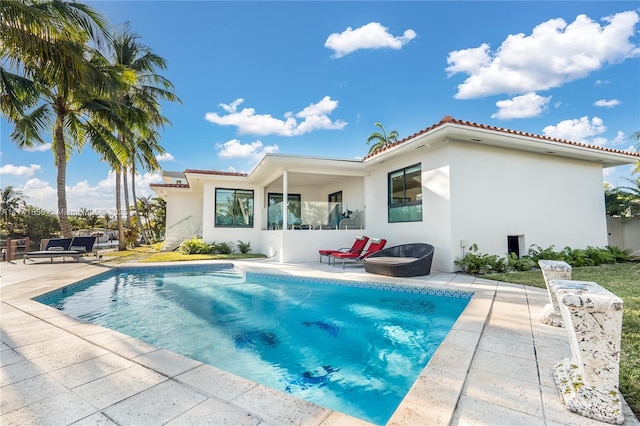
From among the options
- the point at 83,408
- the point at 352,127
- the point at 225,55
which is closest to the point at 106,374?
the point at 83,408

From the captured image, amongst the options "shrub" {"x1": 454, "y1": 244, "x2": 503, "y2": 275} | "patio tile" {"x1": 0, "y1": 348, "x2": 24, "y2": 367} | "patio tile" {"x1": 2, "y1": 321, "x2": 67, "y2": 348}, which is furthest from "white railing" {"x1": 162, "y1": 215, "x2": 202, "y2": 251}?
"patio tile" {"x1": 0, "y1": 348, "x2": 24, "y2": 367}

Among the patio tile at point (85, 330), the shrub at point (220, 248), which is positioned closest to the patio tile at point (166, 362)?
the patio tile at point (85, 330)

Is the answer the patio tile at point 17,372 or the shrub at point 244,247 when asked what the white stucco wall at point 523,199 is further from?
the shrub at point 244,247

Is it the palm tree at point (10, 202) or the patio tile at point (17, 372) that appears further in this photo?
the palm tree at point (10, 202)

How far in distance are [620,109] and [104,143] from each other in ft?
71.3

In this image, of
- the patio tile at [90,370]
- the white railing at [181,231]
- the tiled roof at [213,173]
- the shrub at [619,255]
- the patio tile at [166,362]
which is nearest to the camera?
the patio tile at [90,370]

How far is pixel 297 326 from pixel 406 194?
6377 millimetres

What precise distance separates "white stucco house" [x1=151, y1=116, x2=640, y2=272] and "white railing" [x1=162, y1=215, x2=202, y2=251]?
2.99 m

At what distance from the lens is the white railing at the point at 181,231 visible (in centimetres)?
1606

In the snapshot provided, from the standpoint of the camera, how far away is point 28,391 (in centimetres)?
235

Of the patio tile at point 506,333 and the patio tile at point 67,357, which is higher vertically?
the patio tile at point 67,357

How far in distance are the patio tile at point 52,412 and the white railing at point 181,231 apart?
14.8 m

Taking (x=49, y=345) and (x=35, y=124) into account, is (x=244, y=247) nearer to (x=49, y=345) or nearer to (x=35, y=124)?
(x=35, y=124)

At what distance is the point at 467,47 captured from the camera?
1066 cm
